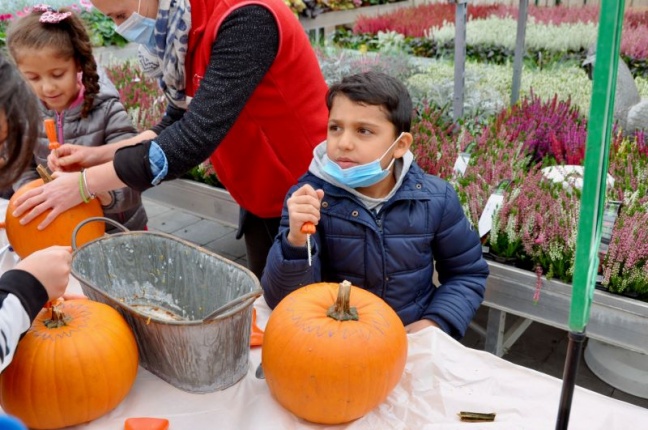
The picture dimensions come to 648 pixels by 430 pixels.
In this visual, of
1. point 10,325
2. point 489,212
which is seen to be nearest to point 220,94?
point 10,325

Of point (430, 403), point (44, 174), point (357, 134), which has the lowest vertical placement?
point (430, 403)

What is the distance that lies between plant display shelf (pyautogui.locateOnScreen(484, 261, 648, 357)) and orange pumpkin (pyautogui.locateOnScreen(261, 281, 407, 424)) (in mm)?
1050

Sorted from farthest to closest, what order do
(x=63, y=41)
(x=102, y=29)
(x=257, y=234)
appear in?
(x=102, y=29) < (x=257, y=234) < (x=63, y=41)

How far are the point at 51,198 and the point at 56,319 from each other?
2.04ft

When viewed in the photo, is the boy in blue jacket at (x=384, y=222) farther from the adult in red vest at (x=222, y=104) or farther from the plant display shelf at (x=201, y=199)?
the plant display shelf at (x=201, y=199)

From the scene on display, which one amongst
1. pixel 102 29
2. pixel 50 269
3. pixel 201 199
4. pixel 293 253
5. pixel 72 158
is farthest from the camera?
pixel 102 29

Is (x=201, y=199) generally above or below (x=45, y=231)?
below

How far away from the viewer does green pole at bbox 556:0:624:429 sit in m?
0.71

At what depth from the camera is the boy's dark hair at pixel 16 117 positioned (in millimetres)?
1219

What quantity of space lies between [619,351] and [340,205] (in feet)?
5.42

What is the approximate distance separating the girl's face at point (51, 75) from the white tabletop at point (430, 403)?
1.24 metres

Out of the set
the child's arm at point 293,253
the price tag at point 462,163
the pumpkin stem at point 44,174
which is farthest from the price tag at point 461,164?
the pumpkin stem at point 44,174

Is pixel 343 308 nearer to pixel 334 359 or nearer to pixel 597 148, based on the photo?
pixel 334 359

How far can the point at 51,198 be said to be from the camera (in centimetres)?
183
